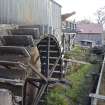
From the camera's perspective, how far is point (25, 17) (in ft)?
32.7

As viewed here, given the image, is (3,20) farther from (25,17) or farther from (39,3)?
(39,3)

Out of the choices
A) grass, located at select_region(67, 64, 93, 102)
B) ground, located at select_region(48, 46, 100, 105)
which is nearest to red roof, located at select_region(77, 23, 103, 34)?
grass, located at select_region(67, 64, 93, 102)

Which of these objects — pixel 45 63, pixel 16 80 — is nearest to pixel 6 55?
pixel 16 80

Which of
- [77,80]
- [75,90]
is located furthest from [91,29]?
[75,90]

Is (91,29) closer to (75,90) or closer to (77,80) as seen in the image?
(77,80)

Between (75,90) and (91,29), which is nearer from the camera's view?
(75,90)

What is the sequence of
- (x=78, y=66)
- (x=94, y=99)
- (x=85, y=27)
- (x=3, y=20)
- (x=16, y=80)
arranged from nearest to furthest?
(x=16, y=80) < (x=94, y=99) < (x=3, y=20) < (x=78, y=66) < (x=85, y=27)

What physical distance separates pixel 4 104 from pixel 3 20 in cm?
318

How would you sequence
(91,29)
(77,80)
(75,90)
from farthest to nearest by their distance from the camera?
(91,29) → (77,80) → (75,90)

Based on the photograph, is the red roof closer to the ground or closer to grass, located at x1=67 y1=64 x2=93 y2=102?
grass, located at x1=67 y1=64 x2=93 y2=102

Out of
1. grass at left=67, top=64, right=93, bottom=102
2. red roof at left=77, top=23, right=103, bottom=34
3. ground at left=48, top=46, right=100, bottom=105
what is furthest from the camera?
red roof at left=77, top=23, right=103, bottom=34

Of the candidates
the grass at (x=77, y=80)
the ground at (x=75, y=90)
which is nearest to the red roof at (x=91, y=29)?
the grass at (x=77, y=80)

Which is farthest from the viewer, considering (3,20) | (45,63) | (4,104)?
(45,63)

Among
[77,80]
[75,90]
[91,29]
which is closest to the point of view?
[75,90]
